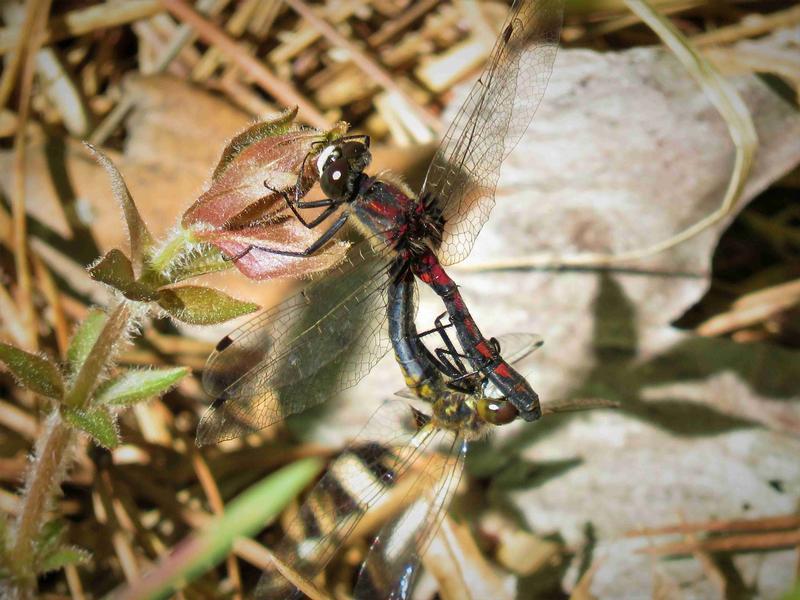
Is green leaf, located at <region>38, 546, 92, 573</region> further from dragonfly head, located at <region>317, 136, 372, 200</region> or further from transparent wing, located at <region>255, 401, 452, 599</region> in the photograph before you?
dragonfly head, located at <region>317, 136, 372, 200</region>

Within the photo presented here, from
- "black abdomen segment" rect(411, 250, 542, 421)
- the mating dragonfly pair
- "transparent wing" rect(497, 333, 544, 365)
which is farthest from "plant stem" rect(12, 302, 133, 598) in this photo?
"transparent wing" rect(497, 333, 544, 365)

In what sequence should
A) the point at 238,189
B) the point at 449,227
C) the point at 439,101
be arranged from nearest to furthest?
the point at 238,189 → the point at 449,227 → the point at 439,101

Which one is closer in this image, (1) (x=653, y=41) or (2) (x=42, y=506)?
(2) (x=42, y=506)

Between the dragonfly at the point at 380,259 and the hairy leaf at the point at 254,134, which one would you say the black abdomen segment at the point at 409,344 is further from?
the hairy leaf at the point at 254,134

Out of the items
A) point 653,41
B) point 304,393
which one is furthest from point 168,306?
point 653,41

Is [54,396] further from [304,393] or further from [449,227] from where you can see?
[449,227]

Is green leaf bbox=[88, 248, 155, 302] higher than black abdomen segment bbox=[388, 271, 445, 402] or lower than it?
higher

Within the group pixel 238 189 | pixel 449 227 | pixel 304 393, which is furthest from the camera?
pixel 449 227
